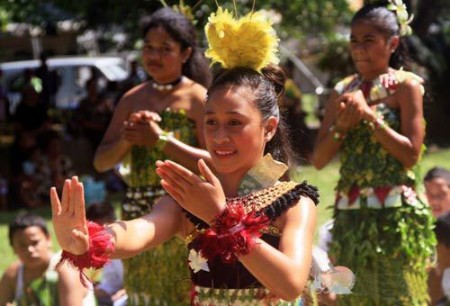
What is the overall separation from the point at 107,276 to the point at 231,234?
3.63 m

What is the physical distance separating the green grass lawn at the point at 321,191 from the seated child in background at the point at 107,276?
1.34m

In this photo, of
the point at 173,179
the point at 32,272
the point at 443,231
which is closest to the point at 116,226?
the point at 173,179

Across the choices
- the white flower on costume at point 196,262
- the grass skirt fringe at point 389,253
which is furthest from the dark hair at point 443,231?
the white flower on costume at point 196,262

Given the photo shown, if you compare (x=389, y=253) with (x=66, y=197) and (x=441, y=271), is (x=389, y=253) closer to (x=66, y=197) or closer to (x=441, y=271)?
(x=441, y=271)

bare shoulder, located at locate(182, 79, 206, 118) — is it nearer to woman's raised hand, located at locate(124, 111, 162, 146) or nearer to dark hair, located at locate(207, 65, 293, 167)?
woman's raised hand, located at locate(124, 111, 162, 146)

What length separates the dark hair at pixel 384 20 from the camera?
185 inches

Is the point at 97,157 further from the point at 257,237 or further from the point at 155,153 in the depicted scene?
the point at 257,237

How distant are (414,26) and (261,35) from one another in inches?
491

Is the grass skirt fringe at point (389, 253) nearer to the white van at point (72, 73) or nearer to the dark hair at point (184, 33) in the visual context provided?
the dark hair at point (184, 33)

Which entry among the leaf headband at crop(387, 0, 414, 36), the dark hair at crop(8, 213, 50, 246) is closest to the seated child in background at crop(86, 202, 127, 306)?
the dark hair at crop(8, 213, 50, 246)

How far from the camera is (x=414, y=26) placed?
15172 millimetres

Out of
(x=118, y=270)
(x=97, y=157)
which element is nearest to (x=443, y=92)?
(x=118, y=270)

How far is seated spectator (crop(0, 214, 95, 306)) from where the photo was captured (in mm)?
5000

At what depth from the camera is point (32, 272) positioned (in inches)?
200
